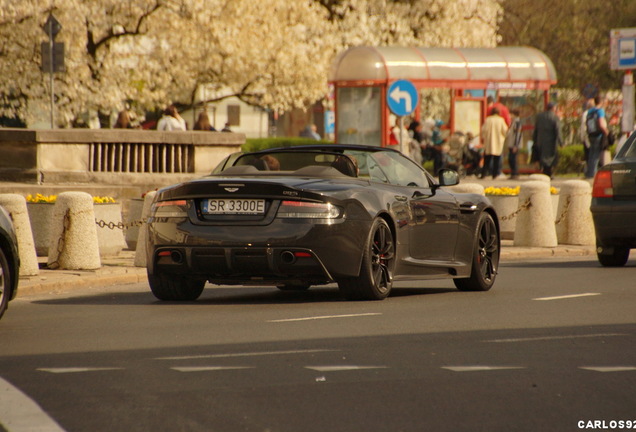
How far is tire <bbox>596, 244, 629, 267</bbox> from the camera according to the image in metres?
15.8

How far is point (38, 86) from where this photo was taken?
40.8 m

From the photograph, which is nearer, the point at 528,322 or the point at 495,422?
the point at 495,422

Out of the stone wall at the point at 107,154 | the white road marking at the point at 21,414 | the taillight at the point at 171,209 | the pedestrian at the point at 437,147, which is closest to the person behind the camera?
the white road marking at the point at 21,414

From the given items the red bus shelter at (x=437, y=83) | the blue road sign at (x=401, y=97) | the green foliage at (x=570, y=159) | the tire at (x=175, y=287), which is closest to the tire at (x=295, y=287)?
the tire at (x=175, y=287)

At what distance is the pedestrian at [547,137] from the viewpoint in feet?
112

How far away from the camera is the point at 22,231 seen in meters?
14.2

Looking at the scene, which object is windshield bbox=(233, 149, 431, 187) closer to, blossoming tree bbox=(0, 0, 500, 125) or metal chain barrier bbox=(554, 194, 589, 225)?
metal chain barrier bbox=(554, 194, 589, 225)

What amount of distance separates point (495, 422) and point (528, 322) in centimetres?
402

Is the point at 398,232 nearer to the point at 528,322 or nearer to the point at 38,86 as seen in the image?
the point at 528,322

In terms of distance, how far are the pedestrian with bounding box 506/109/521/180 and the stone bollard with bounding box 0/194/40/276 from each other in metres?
23.5

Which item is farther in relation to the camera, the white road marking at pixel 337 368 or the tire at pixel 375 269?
the tire at pixel 375 269

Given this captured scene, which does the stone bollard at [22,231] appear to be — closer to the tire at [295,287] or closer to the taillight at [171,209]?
the tire at [295,287]

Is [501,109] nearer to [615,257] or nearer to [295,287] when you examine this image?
[615,257]

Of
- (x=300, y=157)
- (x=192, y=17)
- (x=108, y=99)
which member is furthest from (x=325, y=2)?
(x=300, y=157)
